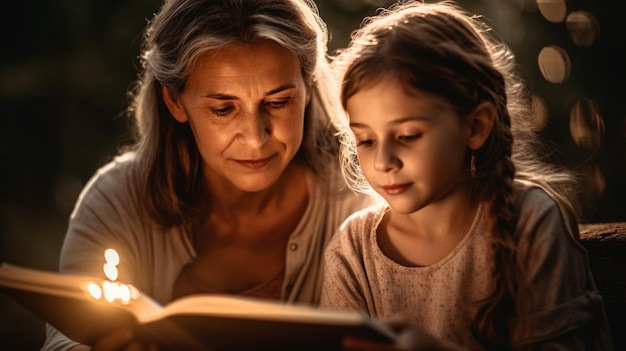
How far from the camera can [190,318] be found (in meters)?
1.62

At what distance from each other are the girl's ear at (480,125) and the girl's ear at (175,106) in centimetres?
100

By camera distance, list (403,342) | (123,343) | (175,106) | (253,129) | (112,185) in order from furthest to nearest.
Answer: (112,185)
(175,106)
(253,129)
(123,343)
(403,342)

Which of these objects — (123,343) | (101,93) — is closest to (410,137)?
(123,343)

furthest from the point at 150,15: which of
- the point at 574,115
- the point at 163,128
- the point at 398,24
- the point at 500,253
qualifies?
the point at 500,253

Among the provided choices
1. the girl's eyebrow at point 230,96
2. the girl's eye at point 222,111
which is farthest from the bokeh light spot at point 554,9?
the girl's eye at point 222,111

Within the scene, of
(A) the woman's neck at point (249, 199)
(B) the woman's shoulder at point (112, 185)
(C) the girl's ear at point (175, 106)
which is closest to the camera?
(C) the girl's ear at point (175, 106)

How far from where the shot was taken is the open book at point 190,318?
1.45 m

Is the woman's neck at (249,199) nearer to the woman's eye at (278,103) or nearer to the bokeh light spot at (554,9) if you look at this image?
the woman's eye at (278,103)

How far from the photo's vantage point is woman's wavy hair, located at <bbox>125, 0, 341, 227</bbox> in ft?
7.97

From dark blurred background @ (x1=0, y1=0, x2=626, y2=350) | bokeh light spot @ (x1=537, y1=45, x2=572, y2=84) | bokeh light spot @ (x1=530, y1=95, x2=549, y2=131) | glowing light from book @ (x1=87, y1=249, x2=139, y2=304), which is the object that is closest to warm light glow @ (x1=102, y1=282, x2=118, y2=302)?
glowing light from book @ (x1=87, y1=249, x2=139, y2=304)

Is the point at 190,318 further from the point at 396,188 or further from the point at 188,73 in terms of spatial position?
the point at 188,73

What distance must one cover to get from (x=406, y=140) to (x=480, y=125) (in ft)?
0.68

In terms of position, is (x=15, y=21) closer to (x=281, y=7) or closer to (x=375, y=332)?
(x=281, y=7)

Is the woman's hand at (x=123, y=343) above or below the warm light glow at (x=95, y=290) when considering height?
below
